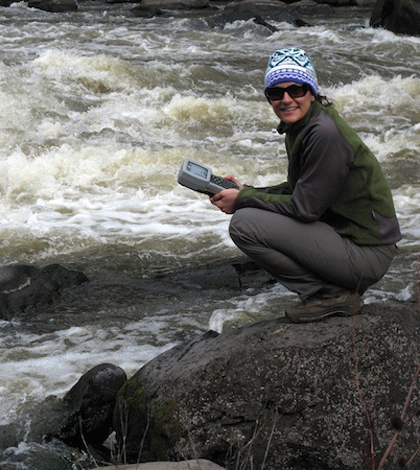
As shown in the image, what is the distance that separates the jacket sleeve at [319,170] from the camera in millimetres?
3799

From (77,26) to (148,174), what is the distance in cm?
1054

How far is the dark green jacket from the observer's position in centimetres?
381

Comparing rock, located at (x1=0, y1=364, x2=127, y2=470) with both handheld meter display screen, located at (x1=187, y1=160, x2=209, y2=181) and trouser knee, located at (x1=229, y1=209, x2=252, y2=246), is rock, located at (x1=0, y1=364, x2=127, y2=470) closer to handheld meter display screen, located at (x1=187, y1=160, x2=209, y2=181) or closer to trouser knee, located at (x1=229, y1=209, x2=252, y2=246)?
trouser knee, located at (x1=229, y1=209, x2=252, y2=246)

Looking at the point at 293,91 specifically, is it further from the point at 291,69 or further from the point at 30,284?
the point at 30,284

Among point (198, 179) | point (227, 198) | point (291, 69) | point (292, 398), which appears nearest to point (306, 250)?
point (227, 198)

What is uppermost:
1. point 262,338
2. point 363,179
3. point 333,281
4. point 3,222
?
point 363,179

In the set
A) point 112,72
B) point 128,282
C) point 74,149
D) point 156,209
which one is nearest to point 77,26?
point 112,72

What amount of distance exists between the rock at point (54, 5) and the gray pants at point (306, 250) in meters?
20.1

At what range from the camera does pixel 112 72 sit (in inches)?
560

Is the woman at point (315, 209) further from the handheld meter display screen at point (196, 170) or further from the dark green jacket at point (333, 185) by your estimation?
the handheld meter display screen at point (196, 170)

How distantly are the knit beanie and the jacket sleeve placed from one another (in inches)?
7.9

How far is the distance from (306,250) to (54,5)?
2040cm

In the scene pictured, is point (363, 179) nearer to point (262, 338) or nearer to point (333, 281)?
point (333, 281)

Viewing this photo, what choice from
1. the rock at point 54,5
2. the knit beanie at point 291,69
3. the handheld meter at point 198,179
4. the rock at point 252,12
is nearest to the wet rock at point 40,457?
the handheld meter at point 198,179
